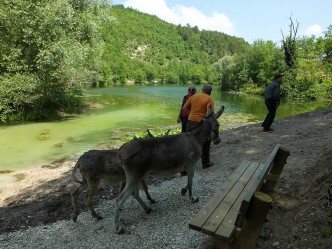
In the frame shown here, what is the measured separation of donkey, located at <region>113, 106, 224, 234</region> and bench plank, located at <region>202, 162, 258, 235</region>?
3.93 feet

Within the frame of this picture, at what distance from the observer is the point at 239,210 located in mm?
3656

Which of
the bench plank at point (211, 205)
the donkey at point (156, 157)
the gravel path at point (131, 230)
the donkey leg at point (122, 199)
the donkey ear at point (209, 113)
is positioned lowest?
the gravel path at point (131, 230)

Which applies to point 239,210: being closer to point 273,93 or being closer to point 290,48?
point 273,93

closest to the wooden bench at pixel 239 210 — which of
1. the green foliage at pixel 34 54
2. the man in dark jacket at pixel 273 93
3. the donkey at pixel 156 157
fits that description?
the donkey at pixel 156 157

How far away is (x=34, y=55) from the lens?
24.1 metres

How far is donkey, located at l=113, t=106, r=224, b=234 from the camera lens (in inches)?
235

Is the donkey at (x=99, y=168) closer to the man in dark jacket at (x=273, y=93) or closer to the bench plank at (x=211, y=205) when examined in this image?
the bench plank at (x=211, y=205)

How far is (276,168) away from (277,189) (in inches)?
36.1

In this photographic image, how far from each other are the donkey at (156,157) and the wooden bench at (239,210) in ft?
3.59

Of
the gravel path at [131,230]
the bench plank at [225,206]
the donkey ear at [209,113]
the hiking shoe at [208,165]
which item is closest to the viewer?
the bench plank at [225,206]

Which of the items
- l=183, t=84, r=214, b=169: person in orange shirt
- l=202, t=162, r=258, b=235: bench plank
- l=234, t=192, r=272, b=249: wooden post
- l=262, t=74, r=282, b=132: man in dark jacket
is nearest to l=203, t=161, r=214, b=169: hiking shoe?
l=183, t=84, r=214, b=169: person in orange shirt

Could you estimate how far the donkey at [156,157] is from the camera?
598cm

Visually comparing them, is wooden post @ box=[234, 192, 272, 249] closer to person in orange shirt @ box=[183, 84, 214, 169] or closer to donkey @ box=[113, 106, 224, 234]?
donkey @ box=[113, 106, 224, 234]

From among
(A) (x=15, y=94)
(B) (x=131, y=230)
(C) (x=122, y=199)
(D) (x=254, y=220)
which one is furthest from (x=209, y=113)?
(A) (x=15, y=94)
